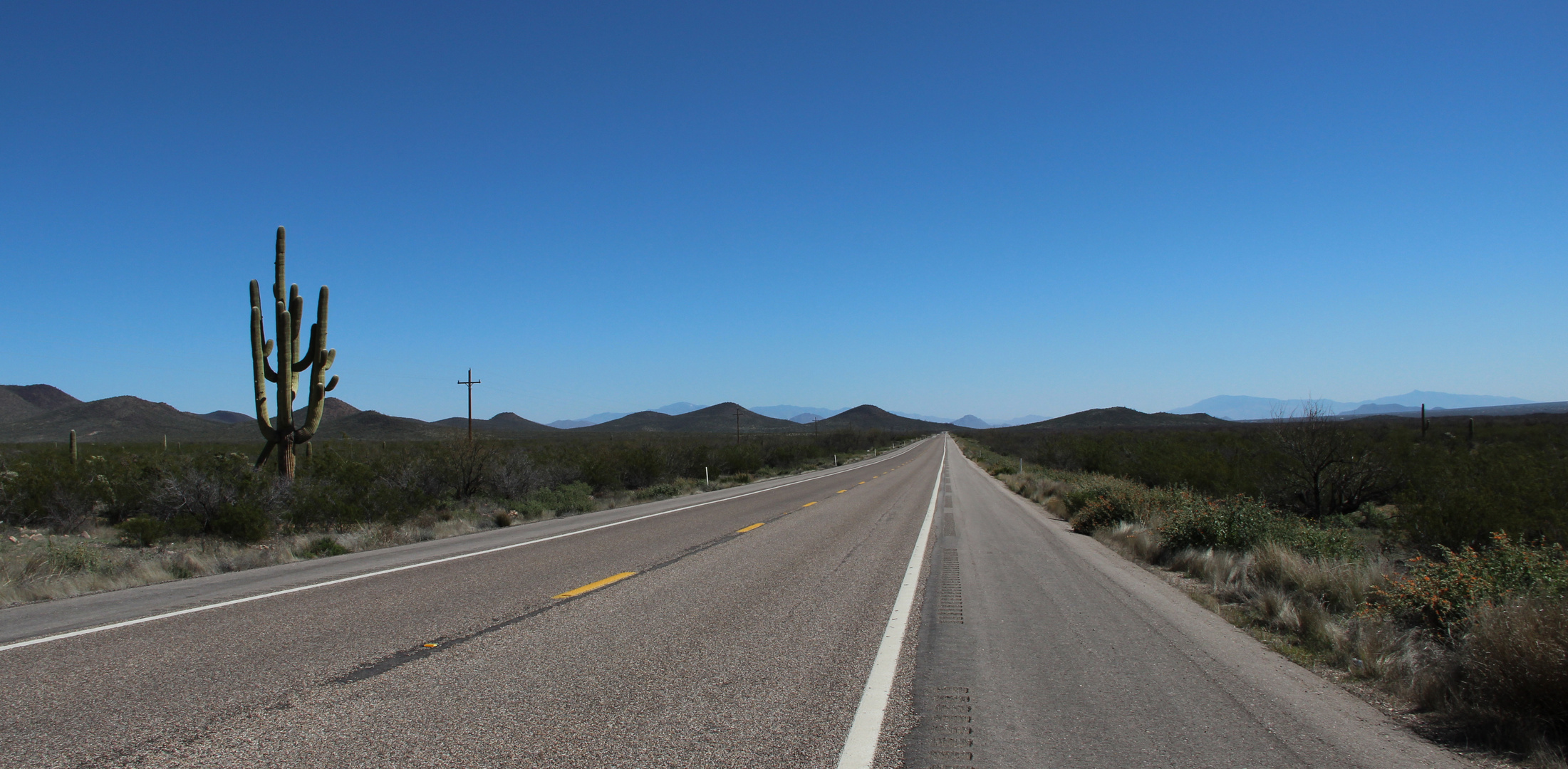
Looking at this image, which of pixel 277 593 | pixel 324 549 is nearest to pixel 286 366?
pixel 324 549

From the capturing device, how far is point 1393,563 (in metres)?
10.9

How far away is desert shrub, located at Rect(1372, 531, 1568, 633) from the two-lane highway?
14.4 feet

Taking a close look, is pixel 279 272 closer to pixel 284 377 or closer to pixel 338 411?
pixel 284 377

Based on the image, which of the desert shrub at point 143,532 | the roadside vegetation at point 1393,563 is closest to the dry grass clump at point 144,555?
the desert shrub at point 143,532

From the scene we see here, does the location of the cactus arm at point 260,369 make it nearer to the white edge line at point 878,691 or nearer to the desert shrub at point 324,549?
the desert shrub at point 324,549

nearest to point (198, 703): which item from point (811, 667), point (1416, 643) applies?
point (811, 667)

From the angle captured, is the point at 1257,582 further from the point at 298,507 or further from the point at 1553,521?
the point at 298,507

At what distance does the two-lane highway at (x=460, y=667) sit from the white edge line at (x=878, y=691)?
0.07 m

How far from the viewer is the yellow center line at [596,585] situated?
25.5ft

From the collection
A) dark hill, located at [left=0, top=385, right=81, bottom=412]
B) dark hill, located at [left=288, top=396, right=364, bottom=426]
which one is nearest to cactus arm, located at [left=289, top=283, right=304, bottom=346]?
dark hill, located at [left=288, top=396, right=364, bottom=426]

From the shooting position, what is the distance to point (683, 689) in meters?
4.77

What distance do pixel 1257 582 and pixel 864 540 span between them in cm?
572

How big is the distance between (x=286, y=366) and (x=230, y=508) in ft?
12.2

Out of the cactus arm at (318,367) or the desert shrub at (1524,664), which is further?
the cactus arm at (318,367)
